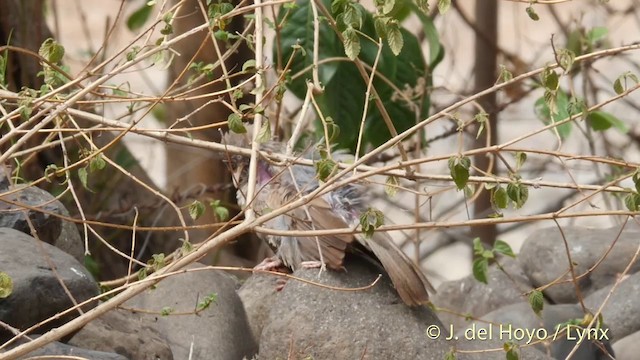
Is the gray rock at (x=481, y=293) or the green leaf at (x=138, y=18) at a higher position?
the green leaf at (x=138, y=18)

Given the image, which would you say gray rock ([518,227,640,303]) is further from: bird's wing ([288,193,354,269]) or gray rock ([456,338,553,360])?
bird's wing ([288,193,354,269])

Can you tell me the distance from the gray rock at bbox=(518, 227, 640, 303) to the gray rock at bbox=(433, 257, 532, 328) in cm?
9

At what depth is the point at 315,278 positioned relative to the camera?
279 cm

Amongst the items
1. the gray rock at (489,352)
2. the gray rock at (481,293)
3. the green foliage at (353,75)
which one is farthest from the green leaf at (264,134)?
the gray rock at (481,293)

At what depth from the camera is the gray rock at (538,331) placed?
9.81 ft

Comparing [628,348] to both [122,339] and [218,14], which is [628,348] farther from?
[218,14]

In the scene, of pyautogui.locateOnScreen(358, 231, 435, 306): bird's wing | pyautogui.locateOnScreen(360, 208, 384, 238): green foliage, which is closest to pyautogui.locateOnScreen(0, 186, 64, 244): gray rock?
pyautogui.locateOnScreen(358, 231, 435, 306): bird's wing

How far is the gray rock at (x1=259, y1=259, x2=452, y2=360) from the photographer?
266cm

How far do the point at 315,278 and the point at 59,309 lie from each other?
645 mm

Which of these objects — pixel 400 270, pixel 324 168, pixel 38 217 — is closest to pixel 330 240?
pixel 400 270

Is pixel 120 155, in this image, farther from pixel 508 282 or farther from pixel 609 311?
pixel 609 311

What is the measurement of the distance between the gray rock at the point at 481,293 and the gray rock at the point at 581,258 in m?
0.09

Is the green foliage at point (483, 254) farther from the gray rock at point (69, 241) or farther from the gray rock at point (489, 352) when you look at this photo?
the gray rock at point (69, 241)

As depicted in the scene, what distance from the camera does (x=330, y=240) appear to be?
9.20 ft
